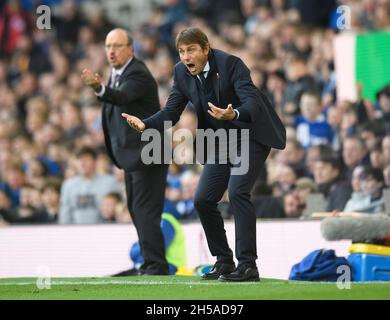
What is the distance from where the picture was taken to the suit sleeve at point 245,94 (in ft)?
27.7

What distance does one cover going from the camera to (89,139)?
16.6m

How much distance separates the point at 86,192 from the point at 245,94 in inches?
225

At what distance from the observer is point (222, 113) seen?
8195 millimetres

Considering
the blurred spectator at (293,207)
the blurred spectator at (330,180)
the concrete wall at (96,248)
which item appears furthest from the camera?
the blurred spectator at (293,207)

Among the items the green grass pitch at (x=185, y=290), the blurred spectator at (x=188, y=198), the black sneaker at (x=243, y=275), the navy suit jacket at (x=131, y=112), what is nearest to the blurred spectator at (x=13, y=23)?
the blurred spectator at (x=188, y=198)

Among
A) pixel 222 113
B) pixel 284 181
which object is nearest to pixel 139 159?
pixel 222 113

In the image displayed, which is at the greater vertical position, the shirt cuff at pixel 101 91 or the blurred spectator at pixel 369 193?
the shirt cuff at pixel 101 91

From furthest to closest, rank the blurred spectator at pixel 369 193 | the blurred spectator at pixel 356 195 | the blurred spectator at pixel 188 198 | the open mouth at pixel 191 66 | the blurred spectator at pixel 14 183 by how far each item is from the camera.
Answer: the blurred spectator at pixel 14 183 → the blurred spectator at pixel 188 198 → the blurred spectator at pixel 356 195 → the blurred spectator at pixel 369 193 → the open mouth at pixel 191 66

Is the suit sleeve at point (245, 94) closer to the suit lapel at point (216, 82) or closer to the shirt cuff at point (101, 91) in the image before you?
the suit lapel at point (216, 82)

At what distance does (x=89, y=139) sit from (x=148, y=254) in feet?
22.0
